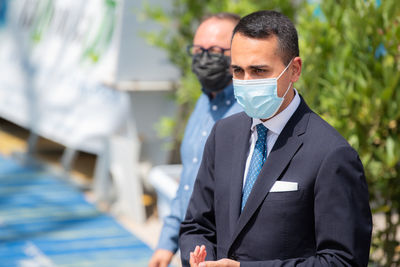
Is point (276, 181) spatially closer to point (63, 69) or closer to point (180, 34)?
point (180, 34)

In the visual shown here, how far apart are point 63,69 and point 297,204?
5.50 meters

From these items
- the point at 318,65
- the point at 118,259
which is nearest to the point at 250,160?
the point at 318,65

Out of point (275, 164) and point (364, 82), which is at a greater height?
point (364, 82)

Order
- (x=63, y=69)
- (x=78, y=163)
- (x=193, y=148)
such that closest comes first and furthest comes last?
(x=193, y=148), (x=63, y=69), (x=78, y=163)

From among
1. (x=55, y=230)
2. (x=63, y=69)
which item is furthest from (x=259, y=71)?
(x=63, y=69)

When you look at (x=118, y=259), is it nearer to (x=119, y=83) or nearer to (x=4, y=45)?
(x=119, y=83)

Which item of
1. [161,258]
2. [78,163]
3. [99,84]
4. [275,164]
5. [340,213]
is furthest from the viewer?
[78,163]

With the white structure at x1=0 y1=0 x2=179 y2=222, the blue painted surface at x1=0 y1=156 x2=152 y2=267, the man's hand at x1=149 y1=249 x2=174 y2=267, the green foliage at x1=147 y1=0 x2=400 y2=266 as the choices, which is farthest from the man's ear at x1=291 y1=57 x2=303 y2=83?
the white structure at x1=0 y1=0 x2=179 y2=222

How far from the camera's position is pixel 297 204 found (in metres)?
1.62

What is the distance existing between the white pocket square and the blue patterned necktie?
9 centimetres

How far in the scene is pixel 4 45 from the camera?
7.79m

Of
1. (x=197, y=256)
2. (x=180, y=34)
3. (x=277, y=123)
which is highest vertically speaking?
(x=180, y=34)

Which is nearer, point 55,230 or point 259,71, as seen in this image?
point 259,71

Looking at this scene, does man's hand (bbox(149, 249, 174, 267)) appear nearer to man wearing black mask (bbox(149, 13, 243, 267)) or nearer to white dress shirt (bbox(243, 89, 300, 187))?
man wearing black mask (bbox(149, 13, 243, 267))
